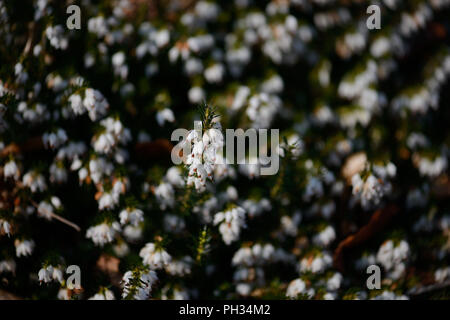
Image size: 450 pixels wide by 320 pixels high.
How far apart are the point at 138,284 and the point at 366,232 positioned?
7.39 ft

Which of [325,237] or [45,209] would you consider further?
[325,237]

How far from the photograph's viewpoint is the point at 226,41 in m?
4.73

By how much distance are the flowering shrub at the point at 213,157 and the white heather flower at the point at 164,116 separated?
1 cm

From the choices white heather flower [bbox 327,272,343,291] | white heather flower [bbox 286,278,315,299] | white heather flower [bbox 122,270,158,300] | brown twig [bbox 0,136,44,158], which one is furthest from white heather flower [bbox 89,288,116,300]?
white heather flower [bbox 327,272,343,291]

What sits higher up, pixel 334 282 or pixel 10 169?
pixel 10 169

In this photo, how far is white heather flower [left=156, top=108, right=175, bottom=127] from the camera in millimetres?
3713

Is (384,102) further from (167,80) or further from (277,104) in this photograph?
(167,80)

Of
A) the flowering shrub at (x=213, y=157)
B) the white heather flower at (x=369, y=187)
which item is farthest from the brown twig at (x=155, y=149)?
the white heather flower at (x=369, y=187)

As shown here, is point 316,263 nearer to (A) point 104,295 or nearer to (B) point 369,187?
(B) point 369,187

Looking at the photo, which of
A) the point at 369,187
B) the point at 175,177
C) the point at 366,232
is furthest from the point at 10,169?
the point at 366,232

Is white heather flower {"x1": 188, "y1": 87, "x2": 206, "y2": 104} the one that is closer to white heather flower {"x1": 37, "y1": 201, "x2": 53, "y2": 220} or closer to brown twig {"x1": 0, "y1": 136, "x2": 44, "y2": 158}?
brown twig {"x1": 0, "y1": 136, "x2": 44, "y2": 158}

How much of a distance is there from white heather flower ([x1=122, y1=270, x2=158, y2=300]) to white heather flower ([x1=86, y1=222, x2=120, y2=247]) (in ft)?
1.32

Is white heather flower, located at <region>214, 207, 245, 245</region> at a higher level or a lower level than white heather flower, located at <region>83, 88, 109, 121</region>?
lower

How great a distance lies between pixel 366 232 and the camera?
3.74 m
